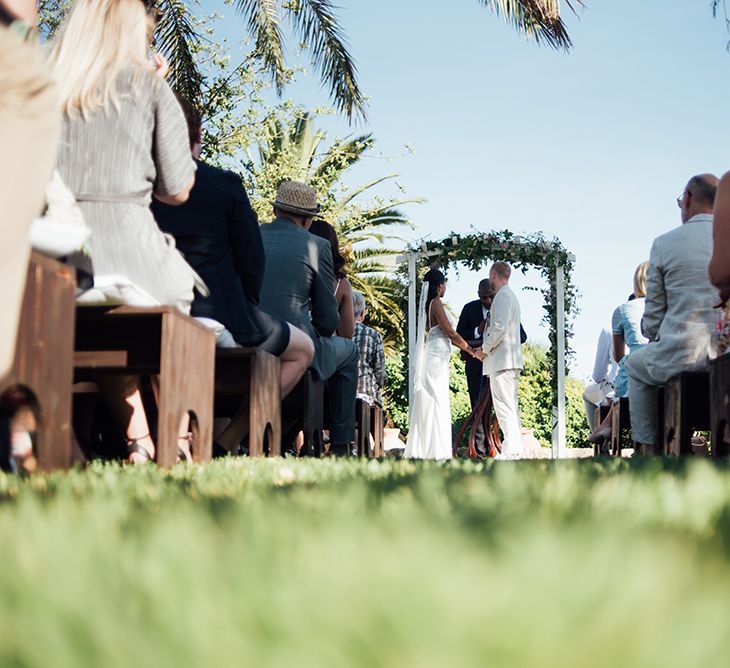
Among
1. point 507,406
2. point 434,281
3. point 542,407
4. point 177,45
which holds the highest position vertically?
point 177,45

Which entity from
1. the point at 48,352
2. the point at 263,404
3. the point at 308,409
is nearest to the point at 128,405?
the point at 263,404

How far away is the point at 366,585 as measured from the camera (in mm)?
846

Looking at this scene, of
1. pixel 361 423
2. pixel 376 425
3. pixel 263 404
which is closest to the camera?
pixel 263 404

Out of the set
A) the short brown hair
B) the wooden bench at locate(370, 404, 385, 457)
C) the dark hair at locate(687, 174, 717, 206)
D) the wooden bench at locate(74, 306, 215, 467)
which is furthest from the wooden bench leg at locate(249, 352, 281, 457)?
the short brown hair

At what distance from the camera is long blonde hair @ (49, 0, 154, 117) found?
3930 millimetres

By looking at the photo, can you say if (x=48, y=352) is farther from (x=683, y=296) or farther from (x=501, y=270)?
(x=501, y=270)

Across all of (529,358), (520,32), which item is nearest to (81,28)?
(520,32)

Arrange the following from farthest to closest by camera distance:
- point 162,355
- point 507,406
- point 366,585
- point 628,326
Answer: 1. point 507,406
2. point 628,326
3. point 162,355
4. point 366,585

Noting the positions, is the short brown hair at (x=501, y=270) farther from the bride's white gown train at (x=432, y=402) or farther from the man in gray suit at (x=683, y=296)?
the man in gray suit at (x=683, y=296)

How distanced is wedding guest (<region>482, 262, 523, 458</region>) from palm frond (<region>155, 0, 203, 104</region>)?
15.6ft

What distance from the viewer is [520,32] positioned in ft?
41.9

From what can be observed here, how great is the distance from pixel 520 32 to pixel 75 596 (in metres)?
12.7

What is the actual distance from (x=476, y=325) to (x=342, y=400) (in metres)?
6.36

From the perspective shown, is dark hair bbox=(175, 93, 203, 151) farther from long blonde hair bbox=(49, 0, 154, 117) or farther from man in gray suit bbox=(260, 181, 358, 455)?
man in gray suit bbox=(260, 181, 358, 455)
